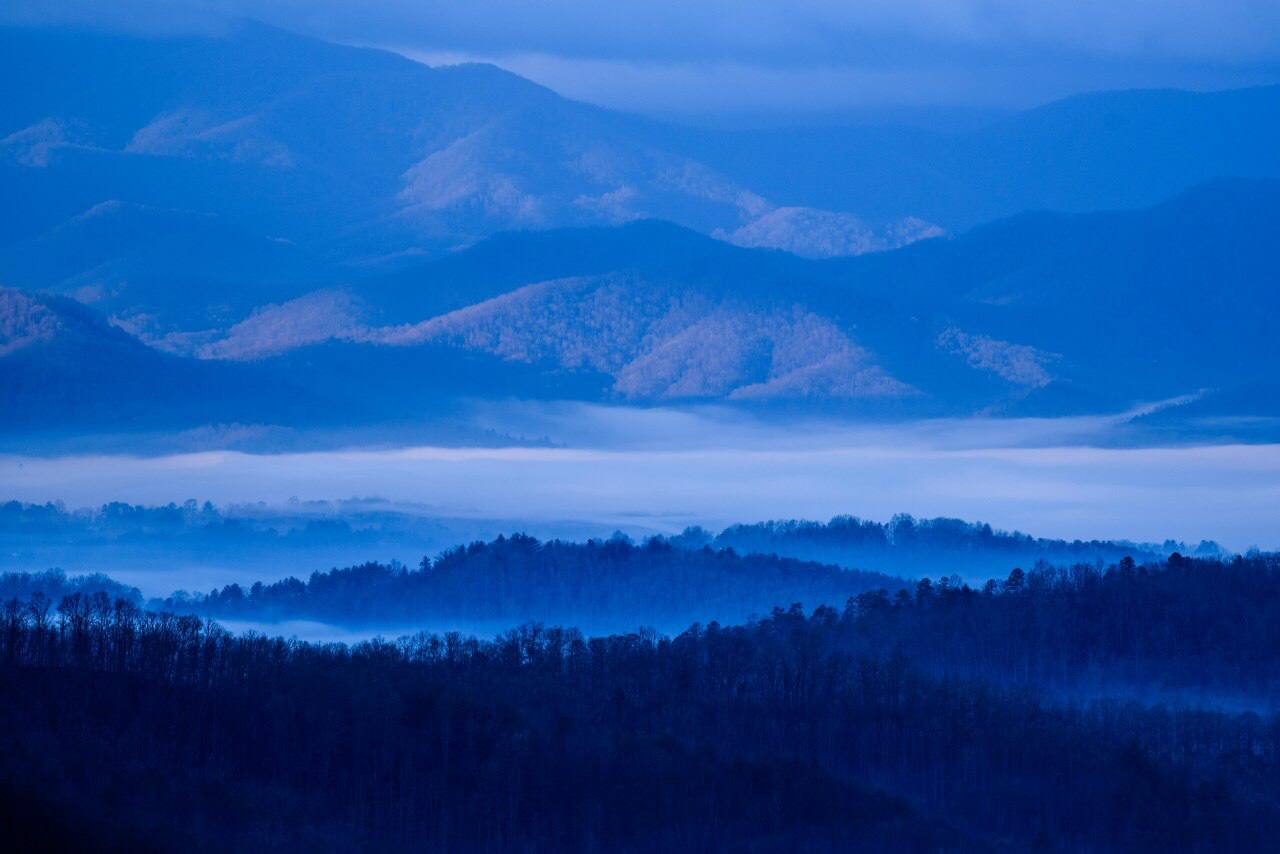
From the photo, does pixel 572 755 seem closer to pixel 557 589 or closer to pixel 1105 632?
pixel 1105 632

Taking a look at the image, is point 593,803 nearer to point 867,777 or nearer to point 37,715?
point 867,777

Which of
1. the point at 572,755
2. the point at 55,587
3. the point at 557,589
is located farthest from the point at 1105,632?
the point at 55,587

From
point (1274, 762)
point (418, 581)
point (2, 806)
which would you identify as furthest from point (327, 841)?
point (418, 581)

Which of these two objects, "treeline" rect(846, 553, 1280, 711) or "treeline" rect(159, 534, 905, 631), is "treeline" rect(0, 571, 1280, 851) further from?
"treeline" rect(159, 534, 905, 631)

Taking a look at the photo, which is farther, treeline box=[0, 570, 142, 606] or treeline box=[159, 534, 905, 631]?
treeline box=[0, 570, 142, 606]

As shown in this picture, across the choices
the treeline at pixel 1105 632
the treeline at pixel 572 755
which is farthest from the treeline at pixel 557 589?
the treeline at pixel 572 755

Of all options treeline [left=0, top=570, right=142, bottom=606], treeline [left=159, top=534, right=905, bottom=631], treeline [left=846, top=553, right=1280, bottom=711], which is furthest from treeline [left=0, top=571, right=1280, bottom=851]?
treeline [left=0, top=570, right=142, bottom=606]
